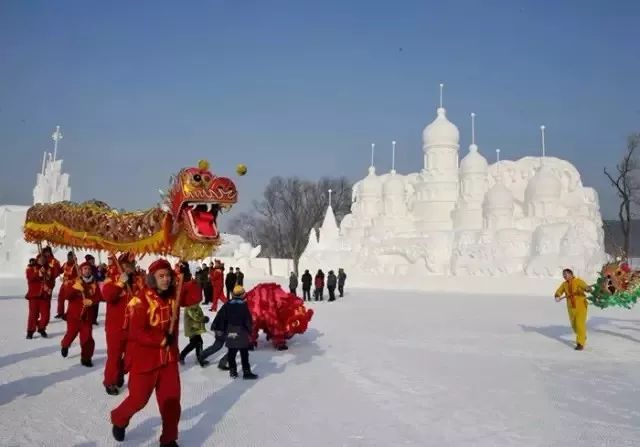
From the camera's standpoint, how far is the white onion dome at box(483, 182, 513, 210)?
35750mm

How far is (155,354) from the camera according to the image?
4.48 meters

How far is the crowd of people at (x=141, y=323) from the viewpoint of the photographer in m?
4.47

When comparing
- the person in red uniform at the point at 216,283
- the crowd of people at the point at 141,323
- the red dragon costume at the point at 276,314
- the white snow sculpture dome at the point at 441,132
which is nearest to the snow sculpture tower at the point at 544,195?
the white snow sculpture dome at the point at 441,132

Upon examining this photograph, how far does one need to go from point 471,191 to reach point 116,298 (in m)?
37.0

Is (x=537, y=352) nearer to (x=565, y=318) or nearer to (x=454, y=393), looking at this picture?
(x=454, y=393)

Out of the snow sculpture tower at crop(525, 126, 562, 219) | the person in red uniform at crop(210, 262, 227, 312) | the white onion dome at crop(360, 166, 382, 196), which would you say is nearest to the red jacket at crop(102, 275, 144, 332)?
the person in red uniform at crop(210, 262, 227, 312)

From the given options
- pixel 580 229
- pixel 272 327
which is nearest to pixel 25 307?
pixel 272 327

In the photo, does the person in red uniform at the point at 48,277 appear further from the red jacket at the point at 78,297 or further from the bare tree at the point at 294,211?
the bare tree at the point at 294,211

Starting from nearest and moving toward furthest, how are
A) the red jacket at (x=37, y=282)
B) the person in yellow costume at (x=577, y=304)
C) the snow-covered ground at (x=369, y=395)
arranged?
the snow-covered ground at (x=369, y=395) < the red jacket at (x=37, y=282) < the person in yellow costume at (x=577, y=304)

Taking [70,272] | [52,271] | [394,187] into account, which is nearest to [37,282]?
[52,271]

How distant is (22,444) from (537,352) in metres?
8.38

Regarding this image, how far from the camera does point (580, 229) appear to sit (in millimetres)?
30203

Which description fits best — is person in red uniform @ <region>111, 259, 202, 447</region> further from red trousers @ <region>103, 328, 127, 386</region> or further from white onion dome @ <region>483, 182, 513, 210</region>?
white onion dome @ <region>483, 182, 513, 210</region>

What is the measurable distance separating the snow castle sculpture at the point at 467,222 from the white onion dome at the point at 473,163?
3.0 inches
